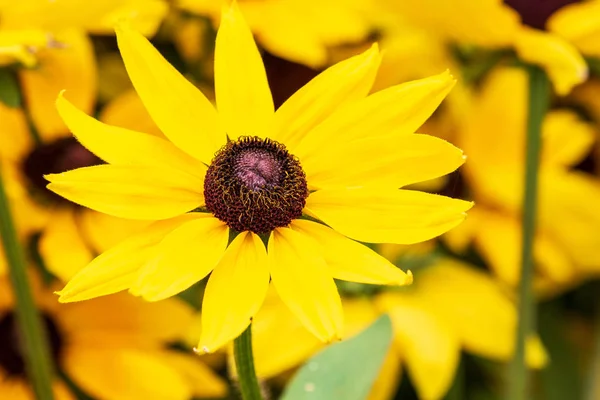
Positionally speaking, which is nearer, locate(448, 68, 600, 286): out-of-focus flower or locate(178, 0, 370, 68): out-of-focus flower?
locate(178, 0, 370, 68): out-of-focus flower

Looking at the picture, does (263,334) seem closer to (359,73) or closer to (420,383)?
(420,383)

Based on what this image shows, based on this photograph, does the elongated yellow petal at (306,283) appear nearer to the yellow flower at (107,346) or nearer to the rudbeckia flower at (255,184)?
the rudbeckia flower at (255,184)

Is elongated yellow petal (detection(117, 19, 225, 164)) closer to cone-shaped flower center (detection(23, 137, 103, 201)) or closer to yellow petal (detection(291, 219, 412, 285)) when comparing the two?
yellow petal (detection(291, 219, 412, 285))

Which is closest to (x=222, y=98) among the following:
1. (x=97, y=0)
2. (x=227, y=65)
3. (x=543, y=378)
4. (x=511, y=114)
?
(x=227, y=65)

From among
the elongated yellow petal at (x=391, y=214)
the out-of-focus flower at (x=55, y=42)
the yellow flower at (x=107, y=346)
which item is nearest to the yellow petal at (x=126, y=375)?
the yellow flower at (x=107, y=346)

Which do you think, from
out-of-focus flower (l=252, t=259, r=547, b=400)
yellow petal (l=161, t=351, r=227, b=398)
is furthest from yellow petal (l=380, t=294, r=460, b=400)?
yellow petal (l=161, t=351, r=227, b=398)

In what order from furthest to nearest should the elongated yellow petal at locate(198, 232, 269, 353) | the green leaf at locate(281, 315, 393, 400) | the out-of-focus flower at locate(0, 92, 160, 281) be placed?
the out-of-focus flower at locate(0, 92, 160, 281) < the green leaf at locate(281, 315, 393, 400) < the elongated yellow petal at locate(198, 232, 269, 353)
